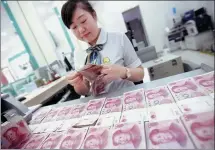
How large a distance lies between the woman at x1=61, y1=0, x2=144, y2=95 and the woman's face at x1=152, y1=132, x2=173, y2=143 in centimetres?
69

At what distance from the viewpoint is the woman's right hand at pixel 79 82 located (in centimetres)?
122

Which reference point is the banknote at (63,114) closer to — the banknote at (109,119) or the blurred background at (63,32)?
the banknote at (109,119)

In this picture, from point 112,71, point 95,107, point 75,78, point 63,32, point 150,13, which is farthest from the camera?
point 150,13

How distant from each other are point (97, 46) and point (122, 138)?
0.99 meters

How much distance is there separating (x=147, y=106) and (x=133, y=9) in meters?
6.54

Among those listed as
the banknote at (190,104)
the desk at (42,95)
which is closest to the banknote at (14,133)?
the banknote at (190,104)

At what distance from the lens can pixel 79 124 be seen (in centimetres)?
77

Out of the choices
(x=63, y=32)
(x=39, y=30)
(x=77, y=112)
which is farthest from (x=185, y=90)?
(x=63, y=32)

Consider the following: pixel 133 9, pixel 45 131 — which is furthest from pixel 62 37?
pixel 45 131

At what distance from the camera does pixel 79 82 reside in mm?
1292

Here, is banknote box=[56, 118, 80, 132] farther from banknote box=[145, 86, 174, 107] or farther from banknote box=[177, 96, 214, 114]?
banknote box=[177, 96, 214, 114]

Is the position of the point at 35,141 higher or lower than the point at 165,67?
higher

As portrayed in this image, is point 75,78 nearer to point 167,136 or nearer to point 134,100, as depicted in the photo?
point 134,100

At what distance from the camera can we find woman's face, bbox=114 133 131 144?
1.75 feet
